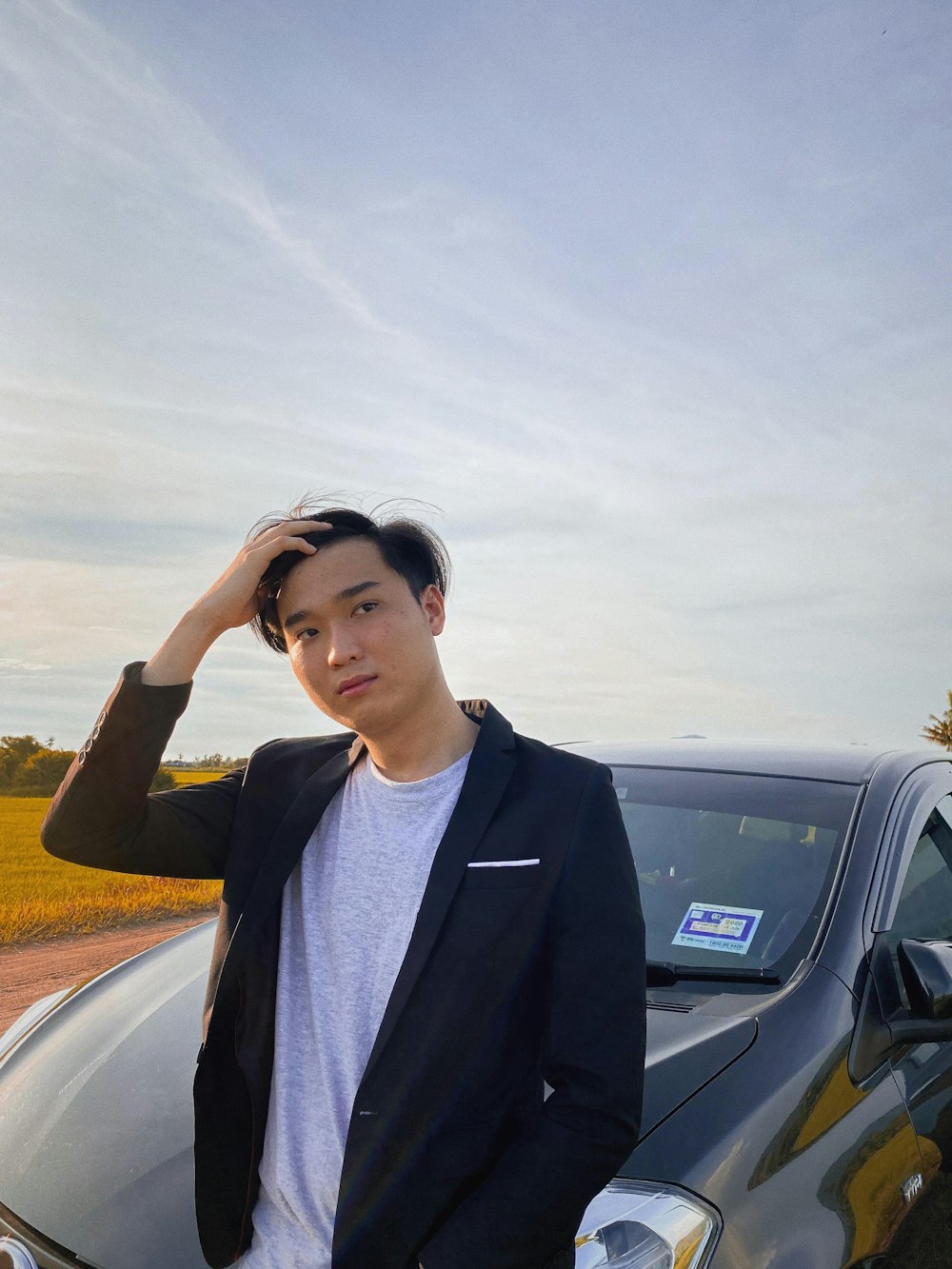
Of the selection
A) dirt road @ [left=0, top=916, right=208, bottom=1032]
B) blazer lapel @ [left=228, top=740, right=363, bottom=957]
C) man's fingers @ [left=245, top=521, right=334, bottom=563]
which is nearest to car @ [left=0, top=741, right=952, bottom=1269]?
blazer lapel @ [left=228, top=740, right=363, bottom=957]

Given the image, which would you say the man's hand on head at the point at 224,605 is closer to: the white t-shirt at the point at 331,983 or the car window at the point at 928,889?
the white t-shirt at the point at 331,983

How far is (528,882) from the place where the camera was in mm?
1570

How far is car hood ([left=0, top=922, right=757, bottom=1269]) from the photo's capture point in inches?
70.2

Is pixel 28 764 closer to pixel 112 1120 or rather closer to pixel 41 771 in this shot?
pixel 41 771

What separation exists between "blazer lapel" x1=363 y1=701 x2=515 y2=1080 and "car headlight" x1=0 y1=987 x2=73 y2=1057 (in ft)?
4.81

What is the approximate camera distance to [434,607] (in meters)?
2.08

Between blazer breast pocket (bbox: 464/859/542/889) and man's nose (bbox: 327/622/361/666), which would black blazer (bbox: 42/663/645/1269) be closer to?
blazer breast pocket (bbox: 464/859/542/889)

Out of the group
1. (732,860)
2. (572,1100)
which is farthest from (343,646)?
(732,860)

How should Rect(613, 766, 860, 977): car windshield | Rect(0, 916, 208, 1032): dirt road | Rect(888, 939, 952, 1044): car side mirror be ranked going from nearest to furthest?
Rect(888, 939, 952, 1044): car side mirror → Rect(613, 766, 860, 977): car windshield → Rect(0, 916, 208, 1032): dirt road

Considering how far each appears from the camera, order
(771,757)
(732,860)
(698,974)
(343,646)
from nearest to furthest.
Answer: (343,646) → (698,974) → (732,860) → (771,757)

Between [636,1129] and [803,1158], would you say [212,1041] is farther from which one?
[803,1158]

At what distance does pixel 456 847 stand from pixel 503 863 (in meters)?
0.08

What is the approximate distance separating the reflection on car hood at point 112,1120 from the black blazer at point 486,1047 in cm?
16

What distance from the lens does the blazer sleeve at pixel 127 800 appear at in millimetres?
1808
